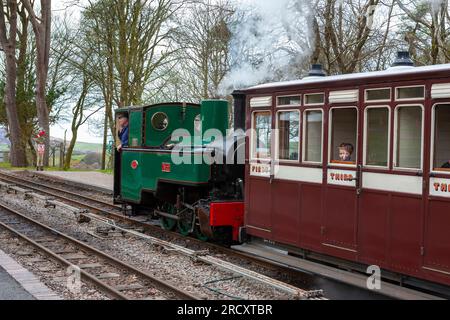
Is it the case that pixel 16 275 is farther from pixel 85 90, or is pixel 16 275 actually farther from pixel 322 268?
pixel 85 90

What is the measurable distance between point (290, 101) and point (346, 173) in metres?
1.41

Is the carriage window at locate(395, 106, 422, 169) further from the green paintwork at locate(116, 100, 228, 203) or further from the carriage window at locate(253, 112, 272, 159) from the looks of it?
the green paintwork at locate(116, 100, 228, 203)

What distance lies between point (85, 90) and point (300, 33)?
23020 mm

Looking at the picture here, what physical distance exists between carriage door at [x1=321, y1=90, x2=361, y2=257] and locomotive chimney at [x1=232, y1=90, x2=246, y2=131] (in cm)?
227

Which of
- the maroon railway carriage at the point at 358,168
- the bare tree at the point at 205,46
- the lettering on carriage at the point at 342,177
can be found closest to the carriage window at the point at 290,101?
the maroon railway carriage at the point at 358,168

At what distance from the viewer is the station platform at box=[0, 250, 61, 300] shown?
6695 millimetres

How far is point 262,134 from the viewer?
27.3 feet

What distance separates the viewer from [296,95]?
7.63 meters

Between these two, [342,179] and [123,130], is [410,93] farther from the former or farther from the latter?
[123,130]

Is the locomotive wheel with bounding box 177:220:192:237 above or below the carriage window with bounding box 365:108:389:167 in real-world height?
below

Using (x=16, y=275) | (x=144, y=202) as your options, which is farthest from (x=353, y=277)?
(x=144, y=202)

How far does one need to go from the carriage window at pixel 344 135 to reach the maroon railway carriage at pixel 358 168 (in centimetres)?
1

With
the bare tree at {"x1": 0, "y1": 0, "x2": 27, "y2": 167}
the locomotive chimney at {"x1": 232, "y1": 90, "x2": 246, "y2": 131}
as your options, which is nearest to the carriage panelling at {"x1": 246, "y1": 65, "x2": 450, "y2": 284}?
the locomotive chimney at {"x1": 232, "y1": 90, "x2": 246, "y2": 131}

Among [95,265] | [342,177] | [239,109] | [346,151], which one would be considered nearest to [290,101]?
[346,151]
